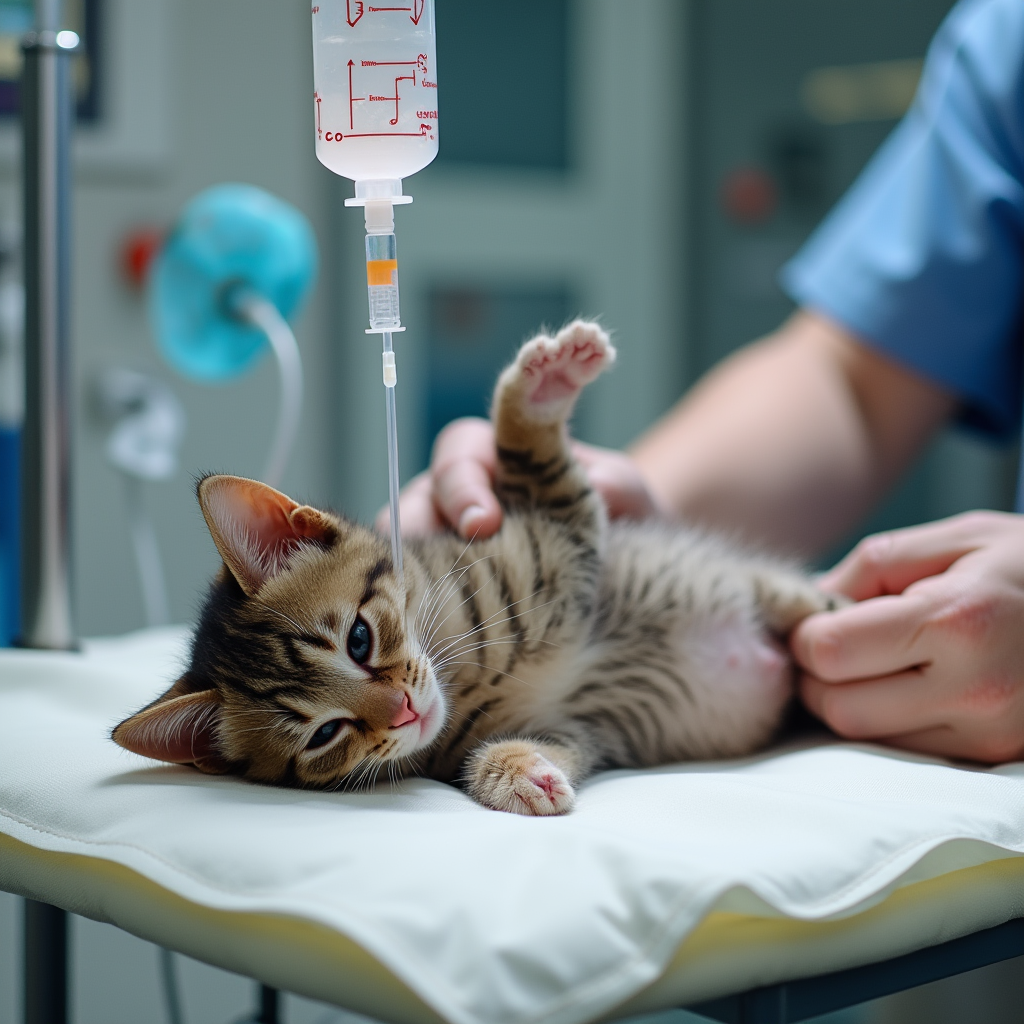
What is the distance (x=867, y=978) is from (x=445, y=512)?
551mm

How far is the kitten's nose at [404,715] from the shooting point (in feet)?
2.44

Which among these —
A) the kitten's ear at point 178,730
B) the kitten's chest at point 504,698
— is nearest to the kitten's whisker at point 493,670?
the kitten's chest at point 504,698

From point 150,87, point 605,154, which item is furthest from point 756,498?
point 605,154

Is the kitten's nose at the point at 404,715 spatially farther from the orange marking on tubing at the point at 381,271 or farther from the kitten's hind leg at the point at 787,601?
the kitten's hind leg at the point at 787,601

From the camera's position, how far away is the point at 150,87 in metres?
2.23

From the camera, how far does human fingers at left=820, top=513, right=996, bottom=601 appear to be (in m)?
0.86

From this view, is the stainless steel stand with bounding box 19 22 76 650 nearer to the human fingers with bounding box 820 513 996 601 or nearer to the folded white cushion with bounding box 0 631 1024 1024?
the folded white cushion with bounding box 0 631 1024 1024

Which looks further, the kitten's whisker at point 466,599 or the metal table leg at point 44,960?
the kitten's whisker at point 466,599

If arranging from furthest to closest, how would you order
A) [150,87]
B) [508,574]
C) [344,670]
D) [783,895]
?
1. [150,87]
2. [508,574]
3. [344,670]
4. [783,895]

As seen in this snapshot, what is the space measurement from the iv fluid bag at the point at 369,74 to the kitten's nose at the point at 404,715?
36 cm

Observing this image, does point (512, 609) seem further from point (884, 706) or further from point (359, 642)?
point (884, 706)

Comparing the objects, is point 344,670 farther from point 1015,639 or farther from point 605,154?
point 605,154

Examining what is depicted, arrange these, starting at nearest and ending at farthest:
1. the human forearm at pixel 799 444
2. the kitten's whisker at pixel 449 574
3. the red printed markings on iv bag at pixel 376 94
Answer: the red printed markings on iv bag at pixel 376 94 < the kitten's whisker at pixel 449 574 < the human forearm at pixel 799 444

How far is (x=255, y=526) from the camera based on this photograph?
791 millimetres
